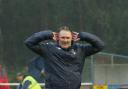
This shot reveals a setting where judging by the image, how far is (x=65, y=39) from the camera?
5812mm

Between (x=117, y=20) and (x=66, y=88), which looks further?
(x=117, y=20)

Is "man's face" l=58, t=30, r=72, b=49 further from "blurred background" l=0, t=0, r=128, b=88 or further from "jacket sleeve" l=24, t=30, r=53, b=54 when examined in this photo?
"blurred background" l=0, t=0, r=128, b=88

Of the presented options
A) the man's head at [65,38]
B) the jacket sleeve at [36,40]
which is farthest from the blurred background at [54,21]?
the man's head at [65,38]

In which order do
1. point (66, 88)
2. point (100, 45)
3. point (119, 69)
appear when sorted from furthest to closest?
1. point (119, 69)
2. point (100, 45)
3. point (66, 88)

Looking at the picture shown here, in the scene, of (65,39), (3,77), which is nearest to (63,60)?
(65,39)

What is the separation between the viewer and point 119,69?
39.1 feet

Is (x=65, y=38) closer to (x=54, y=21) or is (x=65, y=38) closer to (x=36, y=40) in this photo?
(x=36, y=40)

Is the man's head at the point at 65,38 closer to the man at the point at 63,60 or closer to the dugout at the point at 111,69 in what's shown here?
the man at the point at 63,60

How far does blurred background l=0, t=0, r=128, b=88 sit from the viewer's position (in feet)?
40.5

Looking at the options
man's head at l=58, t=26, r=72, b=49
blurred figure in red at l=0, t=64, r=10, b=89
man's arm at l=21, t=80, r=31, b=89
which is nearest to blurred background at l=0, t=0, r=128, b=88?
blurred figure in red at l=0, t=64, r=10, b=89

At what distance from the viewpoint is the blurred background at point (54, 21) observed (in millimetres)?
12344

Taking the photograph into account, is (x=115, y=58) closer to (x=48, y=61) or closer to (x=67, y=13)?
(x=67, y=13)

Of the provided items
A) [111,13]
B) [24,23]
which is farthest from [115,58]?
[24,23]

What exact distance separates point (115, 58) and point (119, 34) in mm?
672
